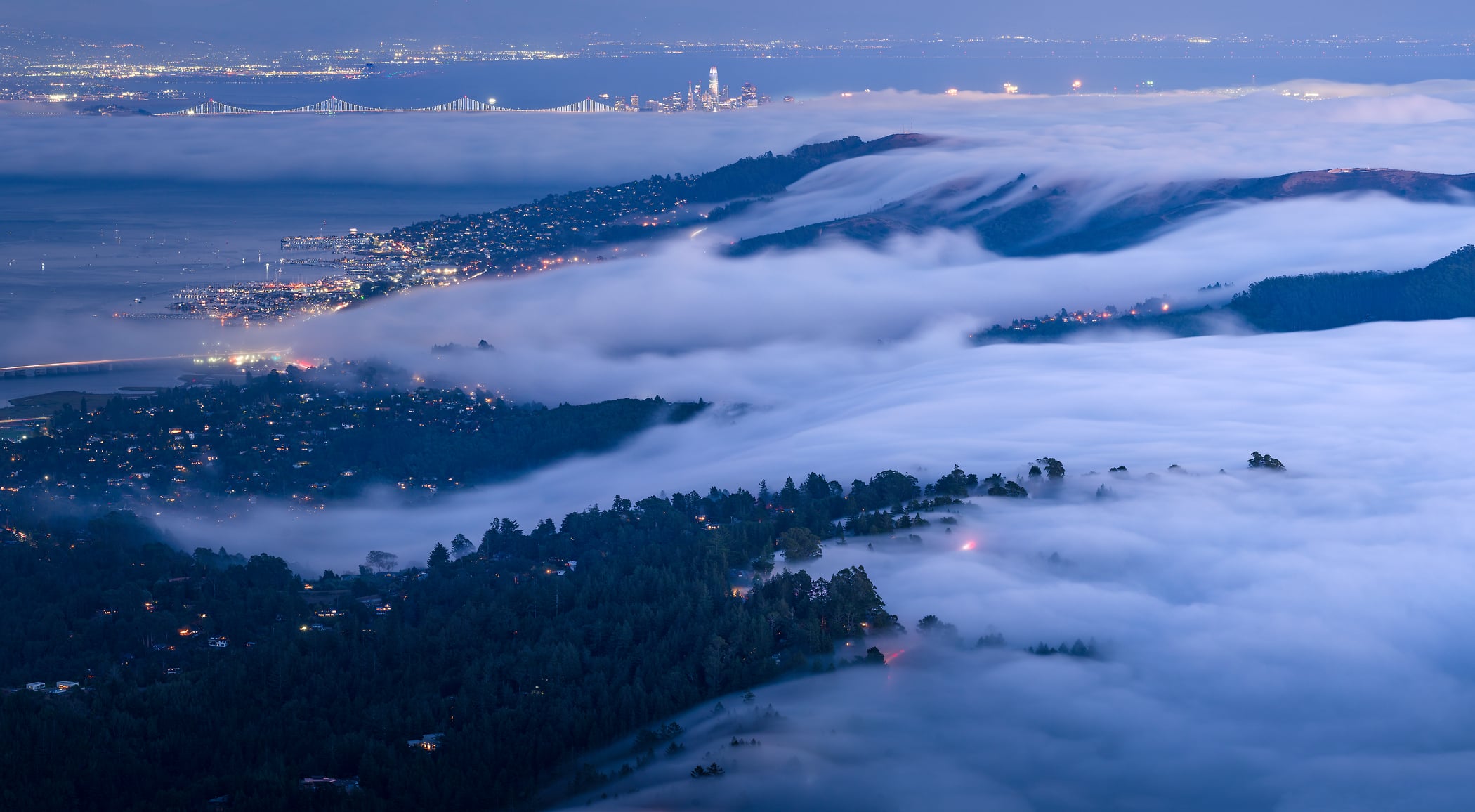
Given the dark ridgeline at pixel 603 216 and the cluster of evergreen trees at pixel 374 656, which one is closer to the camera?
the cluster of evergreen trees at pixel 374 656

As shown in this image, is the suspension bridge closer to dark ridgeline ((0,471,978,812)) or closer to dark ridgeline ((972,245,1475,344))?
dark ridgeline ((972,245,1475,344))

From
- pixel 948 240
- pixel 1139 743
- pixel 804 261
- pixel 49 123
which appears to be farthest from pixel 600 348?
pixel 49 123

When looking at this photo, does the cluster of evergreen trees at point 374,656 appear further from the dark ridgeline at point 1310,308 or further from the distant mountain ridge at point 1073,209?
the distant mountain ridge at point 1073,209

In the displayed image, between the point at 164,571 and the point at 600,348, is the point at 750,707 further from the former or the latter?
the point at 600,348

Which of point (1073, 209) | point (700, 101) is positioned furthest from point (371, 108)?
point (1073, 209)

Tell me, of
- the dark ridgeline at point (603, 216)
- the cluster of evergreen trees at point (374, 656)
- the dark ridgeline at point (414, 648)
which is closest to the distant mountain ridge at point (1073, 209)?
the dark ridgeline at point (603, 216)

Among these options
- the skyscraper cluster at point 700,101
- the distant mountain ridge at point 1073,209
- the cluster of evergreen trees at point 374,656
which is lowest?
the cluster of evergreen trees at point 374,656

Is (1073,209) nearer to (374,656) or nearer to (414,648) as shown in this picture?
(414,648)
